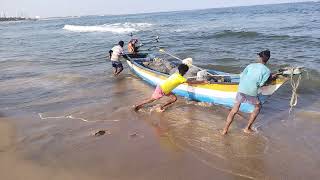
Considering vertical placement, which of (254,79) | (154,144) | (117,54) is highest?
(254,79)

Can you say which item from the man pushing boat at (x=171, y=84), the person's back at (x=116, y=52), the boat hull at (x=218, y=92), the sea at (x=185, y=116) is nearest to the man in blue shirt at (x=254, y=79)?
the sea at (x=185, y=116)

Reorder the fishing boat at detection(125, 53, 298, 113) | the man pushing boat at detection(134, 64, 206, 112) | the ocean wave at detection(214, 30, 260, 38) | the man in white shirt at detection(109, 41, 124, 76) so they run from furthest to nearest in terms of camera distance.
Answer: the ocean wave at detection(214, 30, 260, 38)
the man in white shirt at detection(109, 41, 124, 76)
the man pushing boat at detection(134, 64, 206, 112)
the fishing boat at detection(125, 53, 298, 113)

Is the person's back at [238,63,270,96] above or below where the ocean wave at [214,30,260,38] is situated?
above

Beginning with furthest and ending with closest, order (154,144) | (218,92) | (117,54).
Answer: (117,54)
(218,92)
(154,144)

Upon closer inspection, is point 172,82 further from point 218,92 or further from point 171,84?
point 218,92

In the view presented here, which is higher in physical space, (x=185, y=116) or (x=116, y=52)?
(x=116, y=52)

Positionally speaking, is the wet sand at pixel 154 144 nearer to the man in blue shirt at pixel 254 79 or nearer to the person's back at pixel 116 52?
the man in blue shirt at pixel 254 79

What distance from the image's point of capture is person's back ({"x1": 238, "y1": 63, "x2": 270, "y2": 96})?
21.2ft

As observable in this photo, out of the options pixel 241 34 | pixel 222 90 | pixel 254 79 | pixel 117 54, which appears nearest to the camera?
pixel 254 79

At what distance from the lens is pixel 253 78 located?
6.54 m

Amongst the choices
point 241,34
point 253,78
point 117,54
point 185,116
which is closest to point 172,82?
point 185,116

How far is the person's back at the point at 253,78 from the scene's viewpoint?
6.46 metres

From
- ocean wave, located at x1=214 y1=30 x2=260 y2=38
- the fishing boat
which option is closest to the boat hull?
the fishing boat

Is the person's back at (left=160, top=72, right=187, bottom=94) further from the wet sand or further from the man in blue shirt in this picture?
the man in blue shirt
